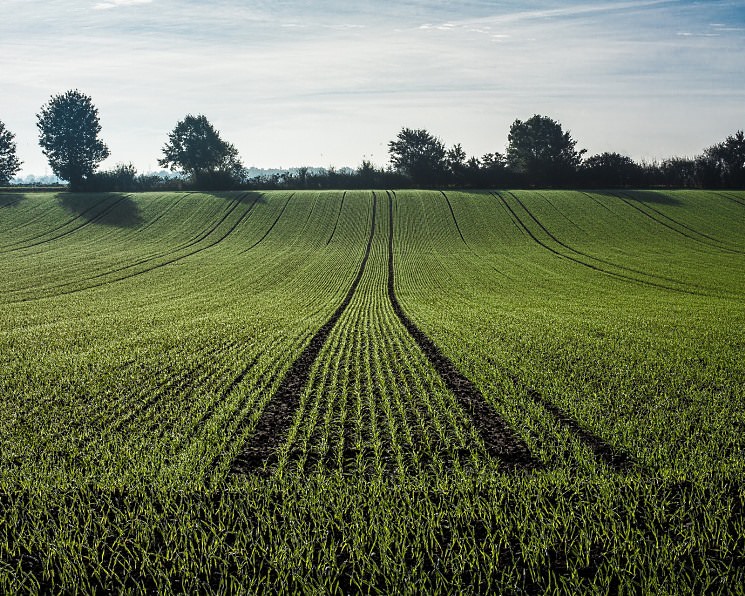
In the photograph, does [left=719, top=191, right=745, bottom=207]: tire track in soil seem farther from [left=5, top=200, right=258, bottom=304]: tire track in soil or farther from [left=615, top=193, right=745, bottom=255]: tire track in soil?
[left=5, top=200, right=258, bottom=304]: tire track in soil

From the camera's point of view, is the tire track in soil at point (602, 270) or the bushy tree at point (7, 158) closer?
the tire track in soil at point (602, 270)

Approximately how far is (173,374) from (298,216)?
51775 millimetres

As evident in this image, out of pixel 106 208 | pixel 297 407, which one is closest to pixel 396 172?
pixel 106 208

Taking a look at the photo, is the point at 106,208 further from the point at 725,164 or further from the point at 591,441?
the point at 725,164

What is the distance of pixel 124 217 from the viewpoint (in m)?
63.3

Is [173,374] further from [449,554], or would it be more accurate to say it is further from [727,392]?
[727,392]

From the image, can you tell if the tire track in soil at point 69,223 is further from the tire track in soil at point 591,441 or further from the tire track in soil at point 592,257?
the tire track in soil at point 591,441

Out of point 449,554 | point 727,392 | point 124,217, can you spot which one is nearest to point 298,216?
point 124,217

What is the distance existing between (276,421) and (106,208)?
214ft

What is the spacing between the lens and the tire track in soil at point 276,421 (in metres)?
8.96

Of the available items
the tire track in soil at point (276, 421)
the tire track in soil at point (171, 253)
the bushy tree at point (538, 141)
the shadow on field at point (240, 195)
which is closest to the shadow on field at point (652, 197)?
the bushy tree at point (538, 141)

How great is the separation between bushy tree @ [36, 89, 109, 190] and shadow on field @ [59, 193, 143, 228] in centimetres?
1581

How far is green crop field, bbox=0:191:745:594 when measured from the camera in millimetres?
6164

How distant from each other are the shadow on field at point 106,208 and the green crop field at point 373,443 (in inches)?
1392
